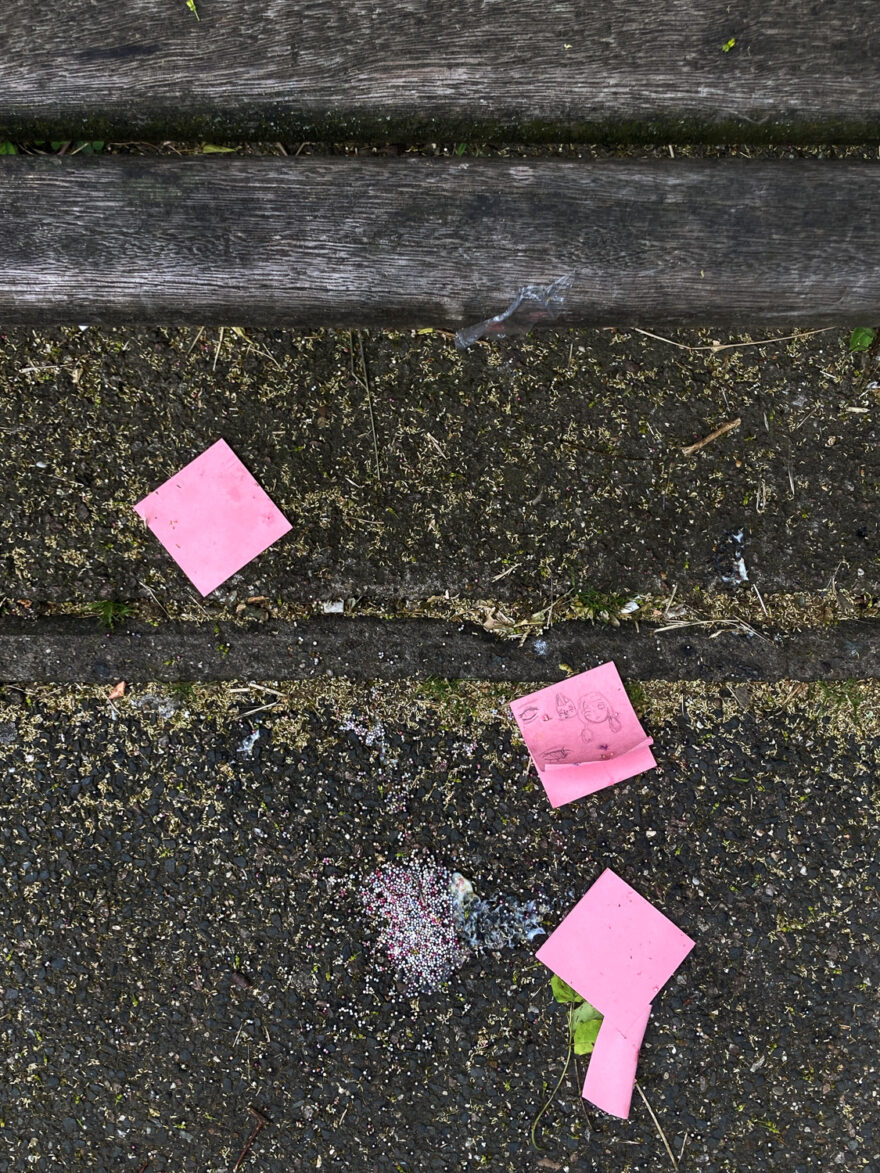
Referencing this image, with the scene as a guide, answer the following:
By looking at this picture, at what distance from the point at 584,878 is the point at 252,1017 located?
0.91m

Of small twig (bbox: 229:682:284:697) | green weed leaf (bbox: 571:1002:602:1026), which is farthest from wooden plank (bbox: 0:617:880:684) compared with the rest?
green weed leaf (bbox: 571:1002:602:1026)

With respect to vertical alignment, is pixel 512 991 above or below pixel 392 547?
below

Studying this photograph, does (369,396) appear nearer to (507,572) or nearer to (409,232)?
(409,232)

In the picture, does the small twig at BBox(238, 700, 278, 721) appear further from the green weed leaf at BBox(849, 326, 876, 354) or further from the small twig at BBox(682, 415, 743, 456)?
the green weed leaf at BBox(849, 326, 876, 354)

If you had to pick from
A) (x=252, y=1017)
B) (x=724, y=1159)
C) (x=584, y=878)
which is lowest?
(x=724, y=1159)

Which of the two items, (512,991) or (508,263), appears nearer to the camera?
(508,263)

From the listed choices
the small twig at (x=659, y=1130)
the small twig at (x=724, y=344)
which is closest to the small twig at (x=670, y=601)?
the small twig at (x=724, y=344)

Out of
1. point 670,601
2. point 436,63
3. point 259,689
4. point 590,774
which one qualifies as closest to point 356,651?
point 259,689

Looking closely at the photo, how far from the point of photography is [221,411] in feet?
5.84

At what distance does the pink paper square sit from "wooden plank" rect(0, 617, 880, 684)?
570 mm

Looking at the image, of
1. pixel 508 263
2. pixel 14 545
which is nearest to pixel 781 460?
pixel 508 263

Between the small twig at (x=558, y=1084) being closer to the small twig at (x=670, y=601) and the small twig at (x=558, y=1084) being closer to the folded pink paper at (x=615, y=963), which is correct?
the folded pink paper at (x=615, y=963)

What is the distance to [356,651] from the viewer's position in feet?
6.01

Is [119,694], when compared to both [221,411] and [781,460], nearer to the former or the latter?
[221,411]
